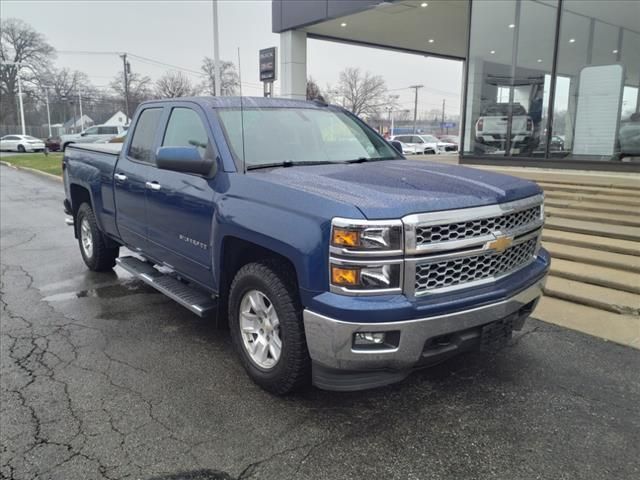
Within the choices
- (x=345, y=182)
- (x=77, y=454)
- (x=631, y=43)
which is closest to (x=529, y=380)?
(x=345, y=182)

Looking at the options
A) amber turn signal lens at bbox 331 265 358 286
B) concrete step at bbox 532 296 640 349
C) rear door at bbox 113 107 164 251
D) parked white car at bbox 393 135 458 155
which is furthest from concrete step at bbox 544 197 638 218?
parked white car at bbox 393 135 458 155

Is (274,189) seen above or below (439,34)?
below

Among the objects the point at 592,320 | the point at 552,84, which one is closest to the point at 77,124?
the point at 552,84

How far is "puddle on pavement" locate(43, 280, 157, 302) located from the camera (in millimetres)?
5371

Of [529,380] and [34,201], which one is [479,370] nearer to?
[529,380]

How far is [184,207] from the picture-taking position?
3.92 m

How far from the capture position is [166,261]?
4.45m

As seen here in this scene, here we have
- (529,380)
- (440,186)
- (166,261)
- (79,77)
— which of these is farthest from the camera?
(79,77)

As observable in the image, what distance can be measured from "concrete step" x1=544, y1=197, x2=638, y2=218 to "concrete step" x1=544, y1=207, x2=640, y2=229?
0.26 feet

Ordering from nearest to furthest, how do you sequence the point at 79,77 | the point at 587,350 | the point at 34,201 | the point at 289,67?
the point at 587,350, the point at 34,201, the point at 289,67, the point at 79,77

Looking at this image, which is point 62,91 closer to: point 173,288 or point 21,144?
point 21,144

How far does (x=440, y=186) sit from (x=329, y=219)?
810mm

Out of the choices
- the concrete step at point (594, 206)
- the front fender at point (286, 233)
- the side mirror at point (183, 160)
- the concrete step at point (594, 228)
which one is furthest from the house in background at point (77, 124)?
the front fender at point (286, 233)

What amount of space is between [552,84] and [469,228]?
9080 millimetres
